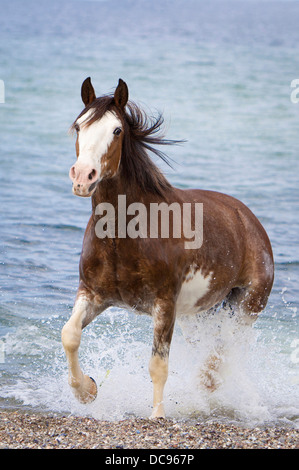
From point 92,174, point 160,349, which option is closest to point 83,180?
point 92,174

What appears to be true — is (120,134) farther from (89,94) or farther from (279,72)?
(279,72)

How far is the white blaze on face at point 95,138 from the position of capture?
482cm

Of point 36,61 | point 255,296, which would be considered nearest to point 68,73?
point 36,61

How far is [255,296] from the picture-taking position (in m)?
6.52

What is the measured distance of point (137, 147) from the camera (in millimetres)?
5367

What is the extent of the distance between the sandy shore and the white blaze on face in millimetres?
1664

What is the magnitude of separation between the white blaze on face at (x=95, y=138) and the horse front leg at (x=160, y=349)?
1.14 metres

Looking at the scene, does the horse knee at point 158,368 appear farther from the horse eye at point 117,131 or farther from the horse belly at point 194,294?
the horse eye at point 117,131

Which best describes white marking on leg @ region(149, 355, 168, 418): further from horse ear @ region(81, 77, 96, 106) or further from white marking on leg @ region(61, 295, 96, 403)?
horse ear @ region(81, 77, 96, 106)

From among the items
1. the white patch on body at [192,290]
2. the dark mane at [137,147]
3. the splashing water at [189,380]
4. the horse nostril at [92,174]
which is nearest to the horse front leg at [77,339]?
the splashing water at [189,380]

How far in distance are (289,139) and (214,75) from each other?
45.9 ft

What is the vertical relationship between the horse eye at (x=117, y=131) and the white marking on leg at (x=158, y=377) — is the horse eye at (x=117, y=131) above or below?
above

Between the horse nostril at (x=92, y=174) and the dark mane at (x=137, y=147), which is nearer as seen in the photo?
the horse nostril at (x=92, y=174)

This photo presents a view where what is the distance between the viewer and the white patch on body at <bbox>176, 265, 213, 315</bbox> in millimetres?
5664
